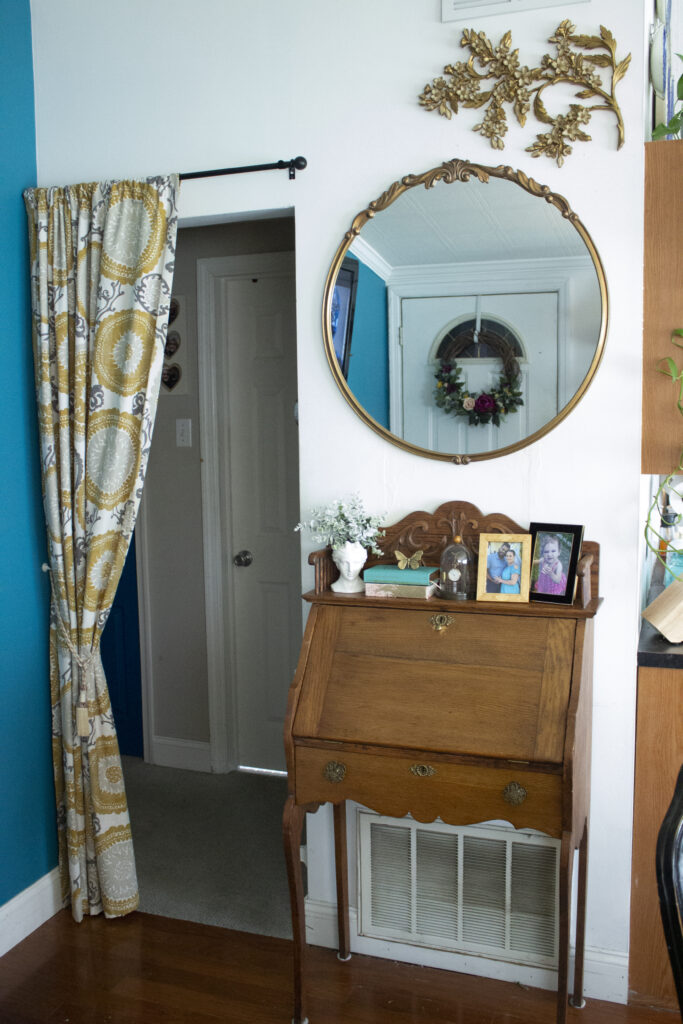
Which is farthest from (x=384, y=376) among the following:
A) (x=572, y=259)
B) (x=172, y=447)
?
(x=172, y=447)

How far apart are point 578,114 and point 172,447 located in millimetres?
2176

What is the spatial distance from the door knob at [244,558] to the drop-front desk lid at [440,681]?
150cm

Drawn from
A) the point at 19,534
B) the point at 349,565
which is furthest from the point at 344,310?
the point at 19,534

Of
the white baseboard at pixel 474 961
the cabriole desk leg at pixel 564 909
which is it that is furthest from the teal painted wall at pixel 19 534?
the cabriole desk leg at pixel 564 909

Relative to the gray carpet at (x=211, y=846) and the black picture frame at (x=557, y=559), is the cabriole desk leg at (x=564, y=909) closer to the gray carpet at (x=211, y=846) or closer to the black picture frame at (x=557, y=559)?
the black picture frame at (x=557, y=559)

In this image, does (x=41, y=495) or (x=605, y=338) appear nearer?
(x=605, y=338)

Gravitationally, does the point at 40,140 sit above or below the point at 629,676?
above

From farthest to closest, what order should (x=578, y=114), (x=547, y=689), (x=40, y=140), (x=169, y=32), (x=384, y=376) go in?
(x=40, y=140), (x=169, y=32), (x=384, y=376), (x=578, y=114), (x=547, y=689)

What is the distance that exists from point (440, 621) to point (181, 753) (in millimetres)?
2098

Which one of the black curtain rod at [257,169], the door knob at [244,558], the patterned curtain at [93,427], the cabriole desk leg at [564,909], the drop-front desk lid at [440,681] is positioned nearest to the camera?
the cabriole desk leg at [564,909]

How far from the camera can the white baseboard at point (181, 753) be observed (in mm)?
3725

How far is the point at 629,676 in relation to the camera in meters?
2.17

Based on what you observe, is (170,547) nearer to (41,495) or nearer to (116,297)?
(41,495)

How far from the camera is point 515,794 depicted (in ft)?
6.05
